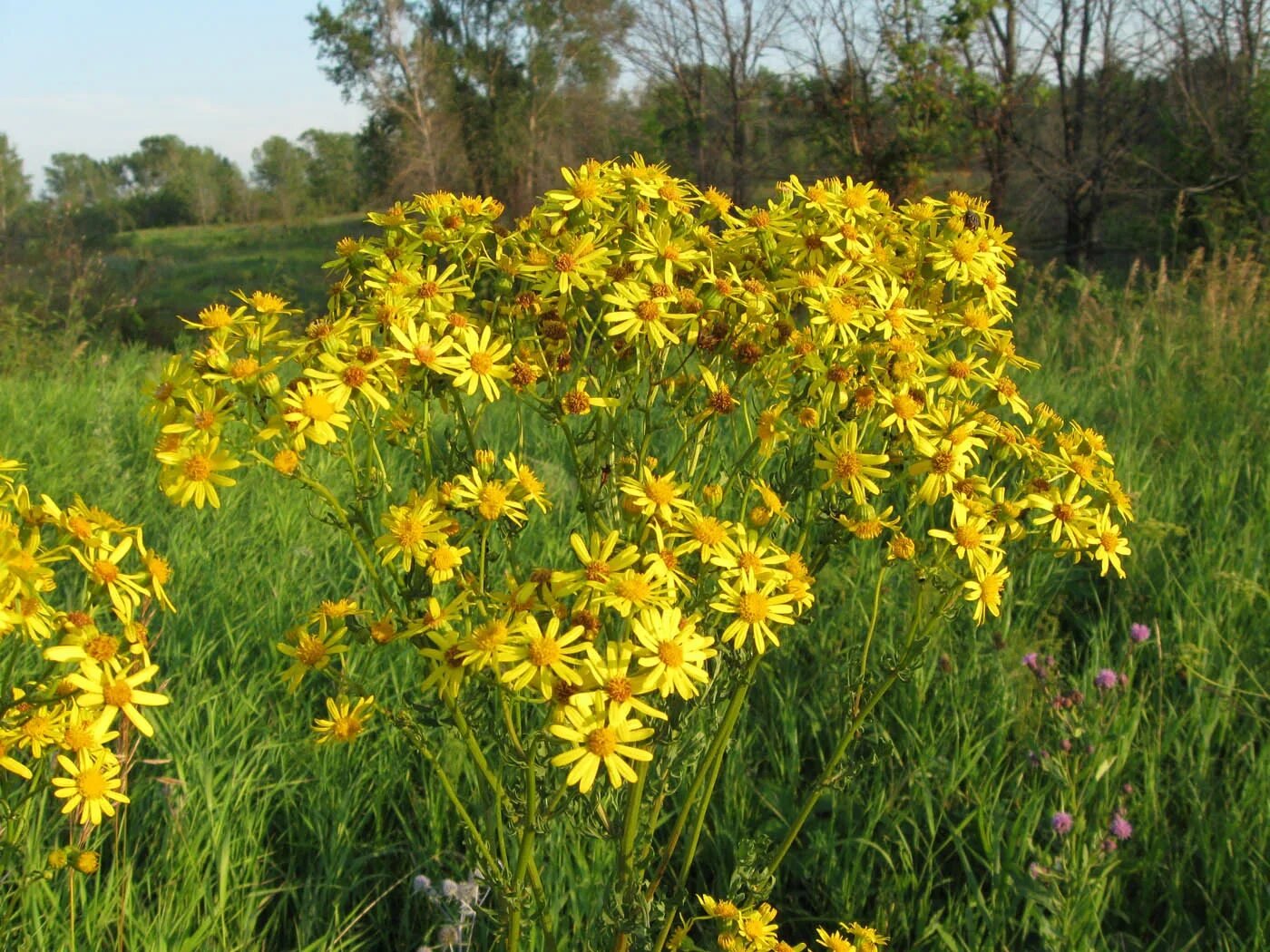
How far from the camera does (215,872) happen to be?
6.62 feet

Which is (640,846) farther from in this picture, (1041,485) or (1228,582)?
(1228,582)

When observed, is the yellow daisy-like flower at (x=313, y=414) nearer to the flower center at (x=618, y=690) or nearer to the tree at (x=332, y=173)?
the flower center at (x=618, y=690)

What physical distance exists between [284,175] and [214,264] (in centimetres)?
2387

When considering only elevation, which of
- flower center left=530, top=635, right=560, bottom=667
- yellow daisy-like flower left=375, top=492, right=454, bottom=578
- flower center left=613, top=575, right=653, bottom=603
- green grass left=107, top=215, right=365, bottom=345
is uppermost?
green grass left=107, top=215, right=365, bottom=345

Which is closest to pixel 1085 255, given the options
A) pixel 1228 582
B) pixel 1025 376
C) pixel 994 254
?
pixel 1025 376

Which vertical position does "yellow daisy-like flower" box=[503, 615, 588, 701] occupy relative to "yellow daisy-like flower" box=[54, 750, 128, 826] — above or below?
above

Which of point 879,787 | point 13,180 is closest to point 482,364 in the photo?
point 879,787

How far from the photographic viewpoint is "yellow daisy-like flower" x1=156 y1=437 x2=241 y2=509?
128cm

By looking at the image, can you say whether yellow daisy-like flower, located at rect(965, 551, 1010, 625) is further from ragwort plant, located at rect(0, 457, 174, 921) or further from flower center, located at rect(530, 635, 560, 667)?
ragwort plant, located at rect(0, 457, 174, 921)

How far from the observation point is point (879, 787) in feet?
7.30

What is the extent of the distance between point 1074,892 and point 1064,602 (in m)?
1.39

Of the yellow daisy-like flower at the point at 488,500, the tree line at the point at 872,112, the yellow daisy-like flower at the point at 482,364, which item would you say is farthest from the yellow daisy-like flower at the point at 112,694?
the tree line at the point at 872,112

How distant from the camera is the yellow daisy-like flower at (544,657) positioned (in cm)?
109

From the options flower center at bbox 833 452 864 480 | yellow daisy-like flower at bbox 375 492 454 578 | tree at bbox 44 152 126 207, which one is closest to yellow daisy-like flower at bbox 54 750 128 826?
yellow daisy-like flower at bbox 375 492 454 578
